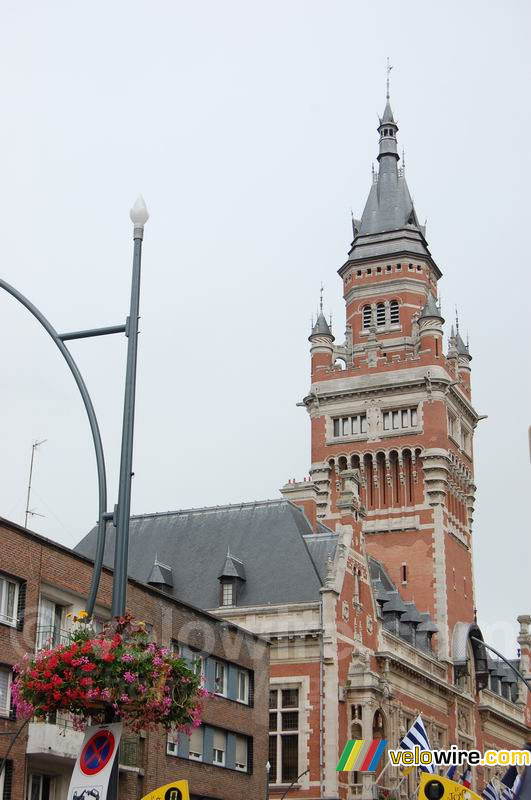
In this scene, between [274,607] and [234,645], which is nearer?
[234,645]

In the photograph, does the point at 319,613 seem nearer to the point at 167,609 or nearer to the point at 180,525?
the point at 180,525

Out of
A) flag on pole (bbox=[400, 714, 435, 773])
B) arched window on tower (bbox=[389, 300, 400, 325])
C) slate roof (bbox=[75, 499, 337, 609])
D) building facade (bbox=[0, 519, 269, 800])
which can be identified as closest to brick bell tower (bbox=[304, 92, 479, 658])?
arched window on tower (bbox=[389, 300, 400, 325])

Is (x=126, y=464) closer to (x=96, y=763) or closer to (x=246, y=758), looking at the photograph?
(x=96, y=763)

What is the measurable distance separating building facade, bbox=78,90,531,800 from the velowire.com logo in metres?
2.41

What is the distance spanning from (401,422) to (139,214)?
59886mm

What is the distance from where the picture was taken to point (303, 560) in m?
59.6

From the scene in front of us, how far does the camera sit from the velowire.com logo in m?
51.4

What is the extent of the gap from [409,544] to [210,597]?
20.0m

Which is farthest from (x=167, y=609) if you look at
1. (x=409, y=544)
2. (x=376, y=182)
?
(x=376, y=182)

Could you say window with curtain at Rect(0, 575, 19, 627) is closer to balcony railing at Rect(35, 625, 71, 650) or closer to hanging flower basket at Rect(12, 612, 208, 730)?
balcony railing at Rect(35, 625, 71, 650)

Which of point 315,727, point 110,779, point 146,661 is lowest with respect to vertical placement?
point 110,779

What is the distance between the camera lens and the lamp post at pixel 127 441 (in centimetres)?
1809

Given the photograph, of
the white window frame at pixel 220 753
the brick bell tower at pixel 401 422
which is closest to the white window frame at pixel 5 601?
the white window frame at pixel 220 753

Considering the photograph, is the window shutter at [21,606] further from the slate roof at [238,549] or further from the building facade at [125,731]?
the slate roof at [238,549]
